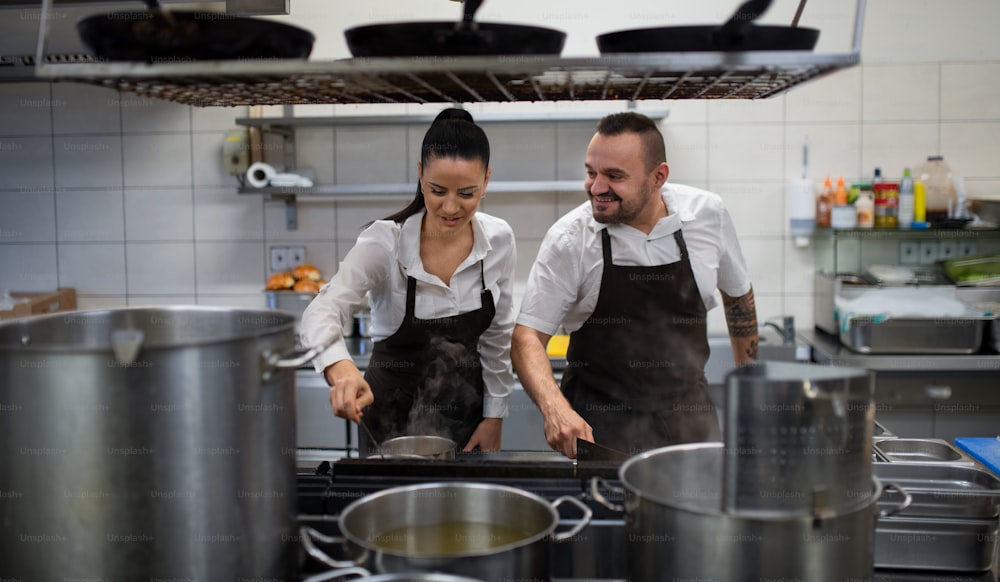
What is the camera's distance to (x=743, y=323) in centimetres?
247

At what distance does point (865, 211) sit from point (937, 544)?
2.27 meters

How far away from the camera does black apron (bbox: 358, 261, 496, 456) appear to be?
227cm

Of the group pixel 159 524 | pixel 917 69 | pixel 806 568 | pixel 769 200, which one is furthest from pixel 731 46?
pixel 917 69

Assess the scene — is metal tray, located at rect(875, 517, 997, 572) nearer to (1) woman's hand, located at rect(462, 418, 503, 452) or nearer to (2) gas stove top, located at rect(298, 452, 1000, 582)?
(2) gas stove top, located at rect(298, 452, 1000, 582)

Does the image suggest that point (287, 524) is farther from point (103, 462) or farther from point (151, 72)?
point (151, 72)

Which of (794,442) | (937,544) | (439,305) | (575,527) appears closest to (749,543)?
(794,442)

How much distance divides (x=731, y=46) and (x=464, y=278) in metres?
1.28

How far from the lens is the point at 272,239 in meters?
3.72

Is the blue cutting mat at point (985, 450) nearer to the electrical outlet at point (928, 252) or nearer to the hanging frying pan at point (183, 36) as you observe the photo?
the hanging frying pan at point (183, 36)

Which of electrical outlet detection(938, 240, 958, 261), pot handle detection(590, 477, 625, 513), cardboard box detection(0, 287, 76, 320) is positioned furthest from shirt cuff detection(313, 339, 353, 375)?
electrical outlet detection(938, 240, 958, 261)

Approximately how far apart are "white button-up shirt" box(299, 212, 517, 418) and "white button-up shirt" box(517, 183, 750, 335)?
0.32ft

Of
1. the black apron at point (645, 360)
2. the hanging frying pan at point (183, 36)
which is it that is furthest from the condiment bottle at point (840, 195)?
the hanging frying pan at point (183, 36)

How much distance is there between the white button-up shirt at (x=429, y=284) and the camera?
2.09 m

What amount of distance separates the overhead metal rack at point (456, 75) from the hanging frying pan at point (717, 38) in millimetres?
20
